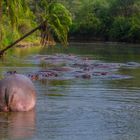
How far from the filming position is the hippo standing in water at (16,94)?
61.2 ft

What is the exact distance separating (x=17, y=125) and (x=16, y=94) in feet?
6.00

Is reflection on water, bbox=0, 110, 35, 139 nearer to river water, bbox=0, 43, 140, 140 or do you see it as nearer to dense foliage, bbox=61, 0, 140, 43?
river water, bbox=0, 43, 140, 140

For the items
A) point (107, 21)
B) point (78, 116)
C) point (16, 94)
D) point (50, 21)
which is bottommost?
point (107, 21)

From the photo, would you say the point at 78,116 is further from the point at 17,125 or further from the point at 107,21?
the point at 107,21

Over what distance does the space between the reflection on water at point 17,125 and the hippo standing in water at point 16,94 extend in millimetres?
254

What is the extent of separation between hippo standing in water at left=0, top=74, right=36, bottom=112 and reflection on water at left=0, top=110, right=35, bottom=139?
25cm

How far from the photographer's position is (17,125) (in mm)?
17016

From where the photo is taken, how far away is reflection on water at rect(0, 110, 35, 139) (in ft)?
50.7

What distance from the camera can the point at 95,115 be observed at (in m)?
18.8

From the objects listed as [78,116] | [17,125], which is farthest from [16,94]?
[78,116]

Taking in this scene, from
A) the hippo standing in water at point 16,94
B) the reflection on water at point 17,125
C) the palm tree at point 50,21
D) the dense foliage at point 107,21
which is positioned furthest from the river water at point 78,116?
the dense foliage at point 107,21

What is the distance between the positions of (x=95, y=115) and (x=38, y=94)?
19.2 ft

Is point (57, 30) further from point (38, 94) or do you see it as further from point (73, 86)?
point (73, 86)

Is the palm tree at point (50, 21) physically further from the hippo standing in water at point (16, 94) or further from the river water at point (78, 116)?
the river water at point (78, 116)
